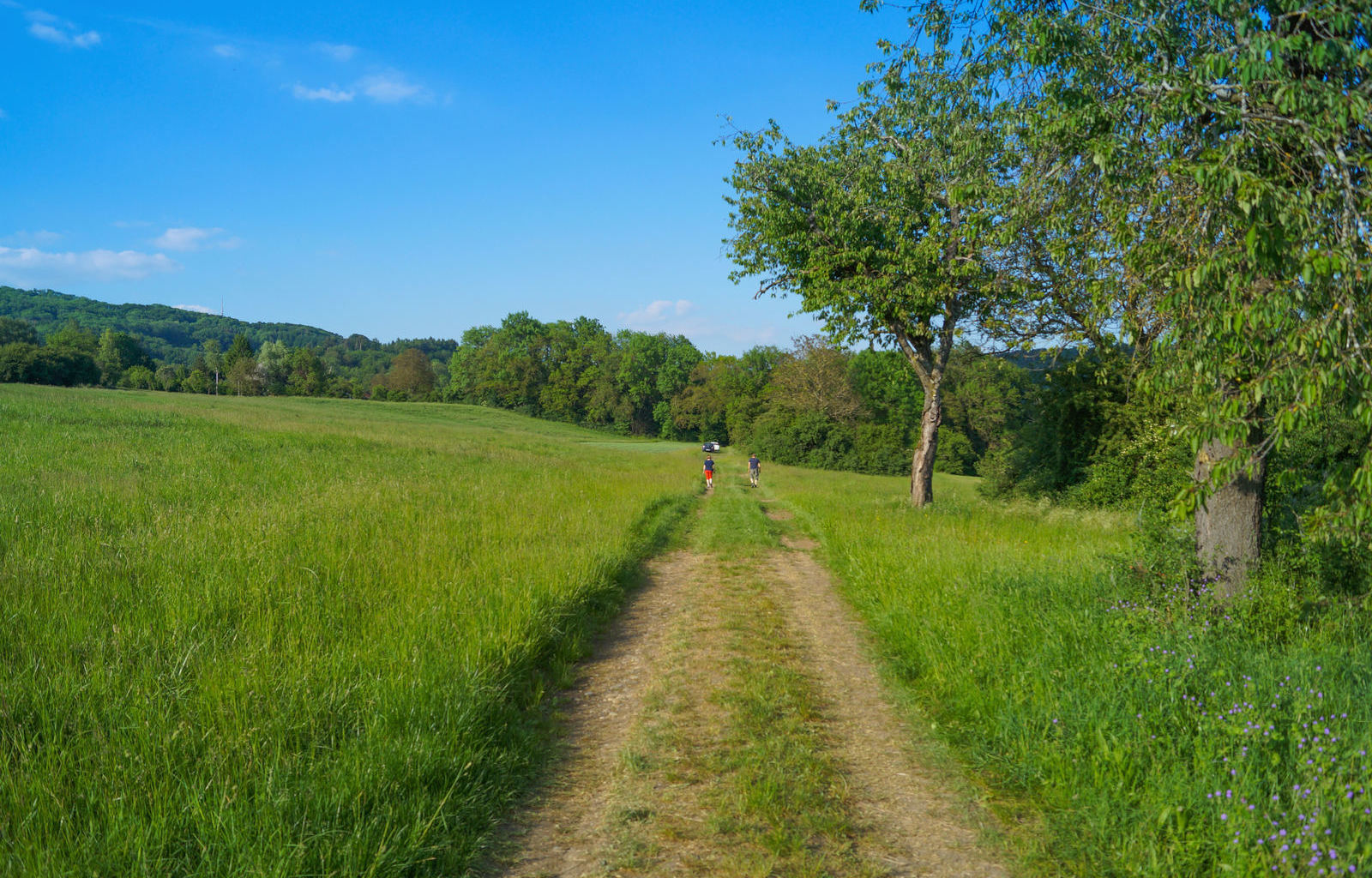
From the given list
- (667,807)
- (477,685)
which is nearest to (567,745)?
(477,685)

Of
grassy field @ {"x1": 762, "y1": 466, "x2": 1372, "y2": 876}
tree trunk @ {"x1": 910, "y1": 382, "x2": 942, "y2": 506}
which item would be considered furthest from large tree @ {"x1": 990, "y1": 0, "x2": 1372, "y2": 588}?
tree trunk @ {"x1": 910, "y1": 382, "x2": 942, "y2": 506}

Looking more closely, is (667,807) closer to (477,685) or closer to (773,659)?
(477,685)

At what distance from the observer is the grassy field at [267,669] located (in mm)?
3225

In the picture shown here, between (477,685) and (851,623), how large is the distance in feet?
14.8

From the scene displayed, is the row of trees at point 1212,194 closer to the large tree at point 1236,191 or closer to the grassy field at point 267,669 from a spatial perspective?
the large tree at point 1236,191

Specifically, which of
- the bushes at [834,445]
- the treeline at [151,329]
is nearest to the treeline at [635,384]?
the bushes at [834,445]

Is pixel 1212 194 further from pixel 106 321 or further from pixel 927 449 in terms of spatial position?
pixel 106 321

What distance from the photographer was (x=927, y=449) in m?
18.1

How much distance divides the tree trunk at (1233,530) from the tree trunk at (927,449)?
11.0m

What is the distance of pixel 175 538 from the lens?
24.6ft

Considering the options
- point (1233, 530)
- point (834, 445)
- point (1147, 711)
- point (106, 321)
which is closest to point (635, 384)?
point (834, 445)

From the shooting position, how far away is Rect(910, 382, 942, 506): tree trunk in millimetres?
17656

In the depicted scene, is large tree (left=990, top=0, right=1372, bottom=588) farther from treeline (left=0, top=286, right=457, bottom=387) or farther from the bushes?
treeline (left=0, top=286, right=457, bottom=387)

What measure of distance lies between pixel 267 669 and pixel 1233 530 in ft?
26.9
